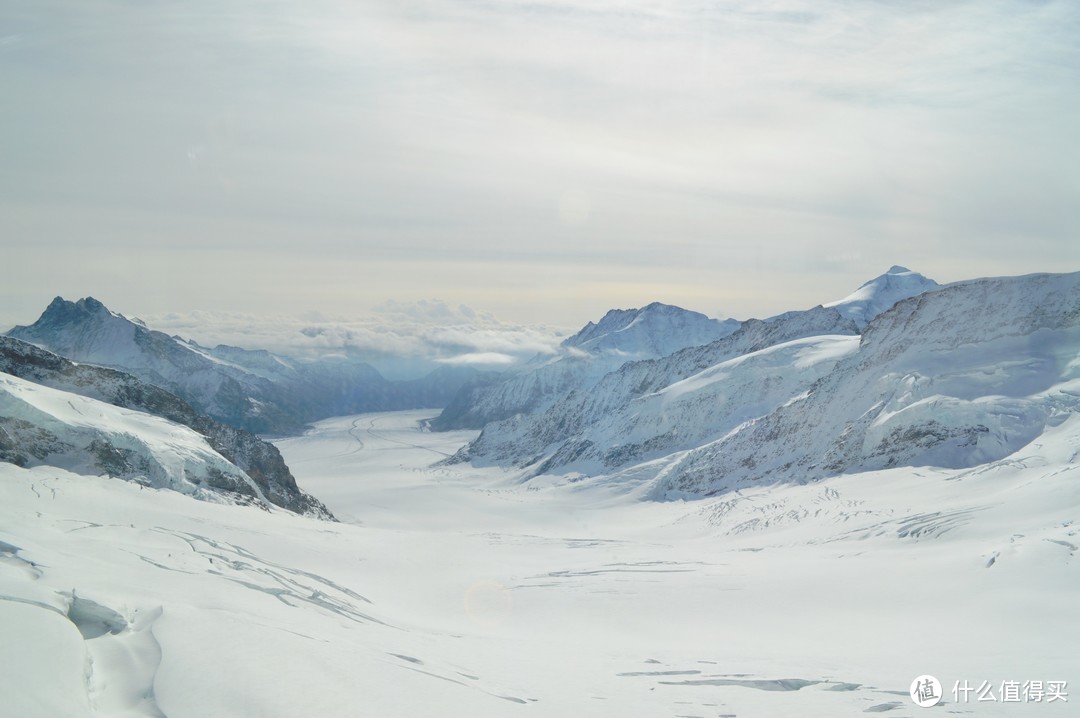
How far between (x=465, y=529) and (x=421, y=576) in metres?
43.0

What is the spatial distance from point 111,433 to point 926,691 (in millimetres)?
36312

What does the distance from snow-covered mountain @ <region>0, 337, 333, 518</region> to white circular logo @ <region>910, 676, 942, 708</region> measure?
34.2 meters

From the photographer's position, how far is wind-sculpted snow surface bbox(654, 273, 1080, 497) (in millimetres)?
50719

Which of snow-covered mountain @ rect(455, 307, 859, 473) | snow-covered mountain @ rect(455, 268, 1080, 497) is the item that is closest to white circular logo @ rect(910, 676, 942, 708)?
snow-covered mountain @ rect(455, 268, 1080, 497)

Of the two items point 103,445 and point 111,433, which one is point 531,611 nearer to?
point 103,445

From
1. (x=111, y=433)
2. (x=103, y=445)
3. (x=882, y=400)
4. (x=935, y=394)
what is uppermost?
(x=935, y=394)

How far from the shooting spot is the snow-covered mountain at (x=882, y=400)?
52.0 meters

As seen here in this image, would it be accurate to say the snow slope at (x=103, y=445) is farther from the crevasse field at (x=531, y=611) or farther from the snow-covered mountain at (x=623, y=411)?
the snow-covered mountain at (x=623, y=411)

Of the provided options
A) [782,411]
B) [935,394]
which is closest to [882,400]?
[935,394]

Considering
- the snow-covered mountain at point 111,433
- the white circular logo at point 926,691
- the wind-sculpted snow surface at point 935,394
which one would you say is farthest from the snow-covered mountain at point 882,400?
the snow-covered mountain at point 111,433

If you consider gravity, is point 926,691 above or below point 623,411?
above

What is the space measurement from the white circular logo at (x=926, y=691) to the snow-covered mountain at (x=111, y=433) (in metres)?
34.2

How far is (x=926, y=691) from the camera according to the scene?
14.0 m

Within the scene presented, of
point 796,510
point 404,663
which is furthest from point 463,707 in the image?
point 796,510
